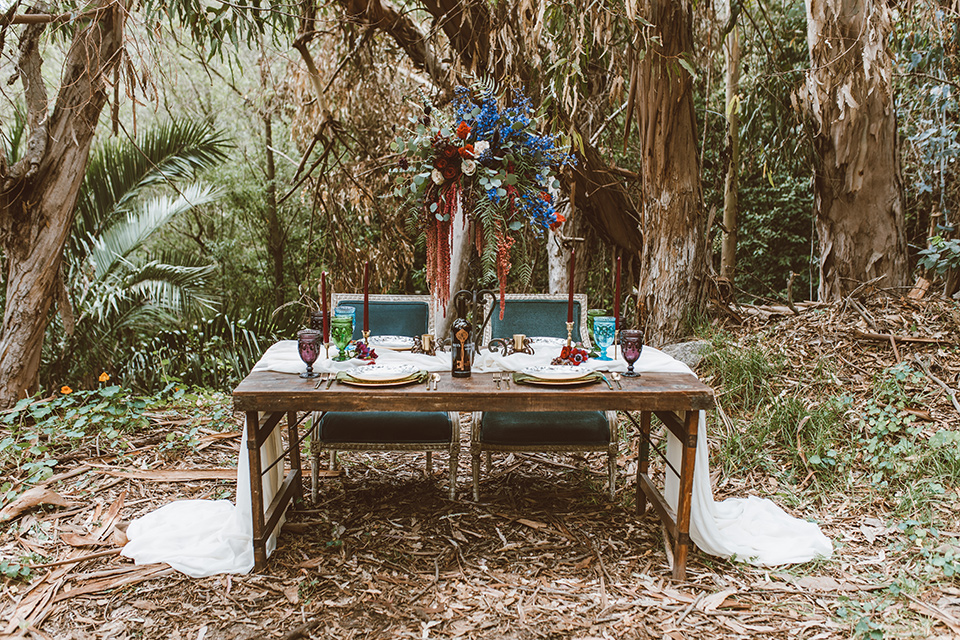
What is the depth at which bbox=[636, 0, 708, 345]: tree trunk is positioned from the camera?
3705 mm

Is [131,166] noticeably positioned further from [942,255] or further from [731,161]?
[942,255]

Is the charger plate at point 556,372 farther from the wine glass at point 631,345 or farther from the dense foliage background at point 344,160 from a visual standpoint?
the dense foliage background at point 344,160

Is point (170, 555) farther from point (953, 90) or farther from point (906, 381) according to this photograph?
point (953, 90)

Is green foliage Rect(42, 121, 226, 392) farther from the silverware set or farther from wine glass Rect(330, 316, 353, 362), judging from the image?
the silverware set

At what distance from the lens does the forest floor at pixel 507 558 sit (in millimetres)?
1905

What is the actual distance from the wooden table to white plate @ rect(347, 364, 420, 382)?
1.9 inches

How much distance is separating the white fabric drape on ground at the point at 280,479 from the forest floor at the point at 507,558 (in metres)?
0.06

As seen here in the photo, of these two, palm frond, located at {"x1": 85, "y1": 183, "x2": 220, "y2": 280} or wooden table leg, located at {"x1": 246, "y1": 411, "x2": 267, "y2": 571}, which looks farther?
palm frond, located at {"x1": 85, "y1": 183, "x2": 220, "y2": 280}

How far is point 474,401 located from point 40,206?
298 centimetres

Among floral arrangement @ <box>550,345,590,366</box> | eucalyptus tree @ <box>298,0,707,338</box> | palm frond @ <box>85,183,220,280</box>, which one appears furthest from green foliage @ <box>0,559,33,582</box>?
eucalyptus tree @ <box>298,0,707,338</box>

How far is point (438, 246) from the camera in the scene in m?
2.40

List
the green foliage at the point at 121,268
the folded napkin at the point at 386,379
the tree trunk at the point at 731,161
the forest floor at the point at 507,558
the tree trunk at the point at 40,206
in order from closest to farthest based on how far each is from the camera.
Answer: the forest floor at the point at 507,558, the folded napkin at the point at 386,379, the tree trunk at the point at 40,206, the green foliage at the point at 121,268, the tree trunk at the point at 731,161

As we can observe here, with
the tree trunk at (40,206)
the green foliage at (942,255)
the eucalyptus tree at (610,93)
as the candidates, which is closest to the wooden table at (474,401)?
the eucalyptus tree at (610,93)

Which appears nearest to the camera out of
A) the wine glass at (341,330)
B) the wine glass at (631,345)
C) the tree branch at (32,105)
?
the wine glass at (631,345)
